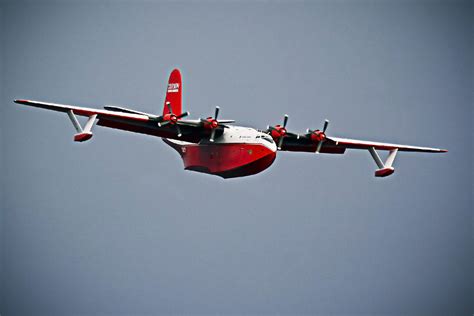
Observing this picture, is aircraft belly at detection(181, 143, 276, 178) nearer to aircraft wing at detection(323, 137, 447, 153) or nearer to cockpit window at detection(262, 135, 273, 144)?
cockpit window at detection(262, 135, 273, 144)

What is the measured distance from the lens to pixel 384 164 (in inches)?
1425

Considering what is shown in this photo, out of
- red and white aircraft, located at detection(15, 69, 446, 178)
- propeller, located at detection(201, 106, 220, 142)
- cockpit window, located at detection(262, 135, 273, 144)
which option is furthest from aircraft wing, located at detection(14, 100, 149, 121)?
cockpit window, located at detection(262, 135, 273, 144)

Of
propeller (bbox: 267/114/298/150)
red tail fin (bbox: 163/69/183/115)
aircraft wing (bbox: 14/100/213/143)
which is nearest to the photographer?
aircraft wing (bbox: 14/100/213/143)

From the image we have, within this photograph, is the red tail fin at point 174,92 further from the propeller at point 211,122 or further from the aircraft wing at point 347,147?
the aircraft wing at point 347,147

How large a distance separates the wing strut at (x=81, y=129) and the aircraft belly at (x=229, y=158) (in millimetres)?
6597

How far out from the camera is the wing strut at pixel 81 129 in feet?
88.6

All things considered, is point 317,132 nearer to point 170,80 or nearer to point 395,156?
point 395,156

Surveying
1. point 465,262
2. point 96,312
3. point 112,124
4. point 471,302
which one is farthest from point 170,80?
point 471,302

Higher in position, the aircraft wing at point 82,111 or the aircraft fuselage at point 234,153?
the aircraft wing at point 82,111

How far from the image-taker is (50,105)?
2809 centimetres

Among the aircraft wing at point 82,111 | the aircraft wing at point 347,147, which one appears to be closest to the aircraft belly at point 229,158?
the aircraft wing at point 347,147

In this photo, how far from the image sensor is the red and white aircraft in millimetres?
30031

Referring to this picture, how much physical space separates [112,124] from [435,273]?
1744 inches

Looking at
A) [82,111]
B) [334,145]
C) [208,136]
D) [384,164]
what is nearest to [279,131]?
[208,136]
